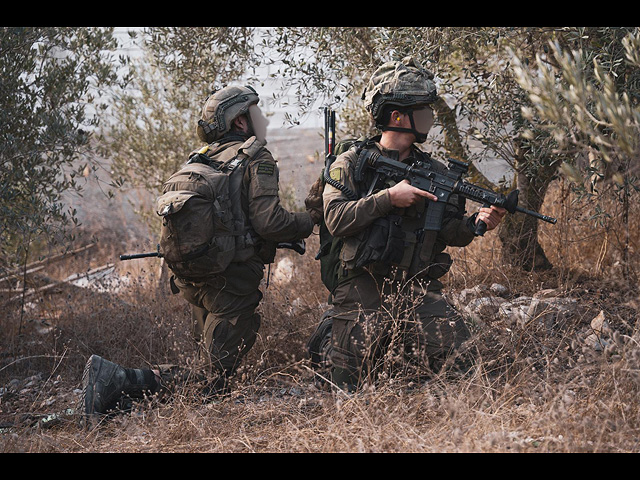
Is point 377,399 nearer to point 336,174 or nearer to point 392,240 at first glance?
point 392,240

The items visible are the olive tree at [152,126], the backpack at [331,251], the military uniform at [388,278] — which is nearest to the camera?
the military uniform at [388,278]

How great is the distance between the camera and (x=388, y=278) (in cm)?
394

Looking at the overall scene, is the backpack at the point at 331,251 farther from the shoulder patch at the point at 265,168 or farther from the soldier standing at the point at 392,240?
the shoulder patch at the point at 265,168

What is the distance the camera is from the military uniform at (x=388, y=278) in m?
3.74

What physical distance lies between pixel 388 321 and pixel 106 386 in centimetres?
171

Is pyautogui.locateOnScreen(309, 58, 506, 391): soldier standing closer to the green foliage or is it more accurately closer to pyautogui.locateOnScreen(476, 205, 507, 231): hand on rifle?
pyautogui.locateOnScreen(476, 205, 507, 231): hand on rifle

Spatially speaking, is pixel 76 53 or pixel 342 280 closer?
pixel 342 280

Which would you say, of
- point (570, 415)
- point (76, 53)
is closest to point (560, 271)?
point (570, 415)

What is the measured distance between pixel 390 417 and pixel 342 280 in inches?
41.7

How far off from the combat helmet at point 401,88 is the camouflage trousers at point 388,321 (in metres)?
1.02

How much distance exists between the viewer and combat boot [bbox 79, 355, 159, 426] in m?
3.77

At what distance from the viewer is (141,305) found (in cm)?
596

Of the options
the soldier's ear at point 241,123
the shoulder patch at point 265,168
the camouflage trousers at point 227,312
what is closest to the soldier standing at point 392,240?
the shoulder patch at point 265,168

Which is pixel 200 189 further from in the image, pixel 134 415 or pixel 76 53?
pixel 76 53
